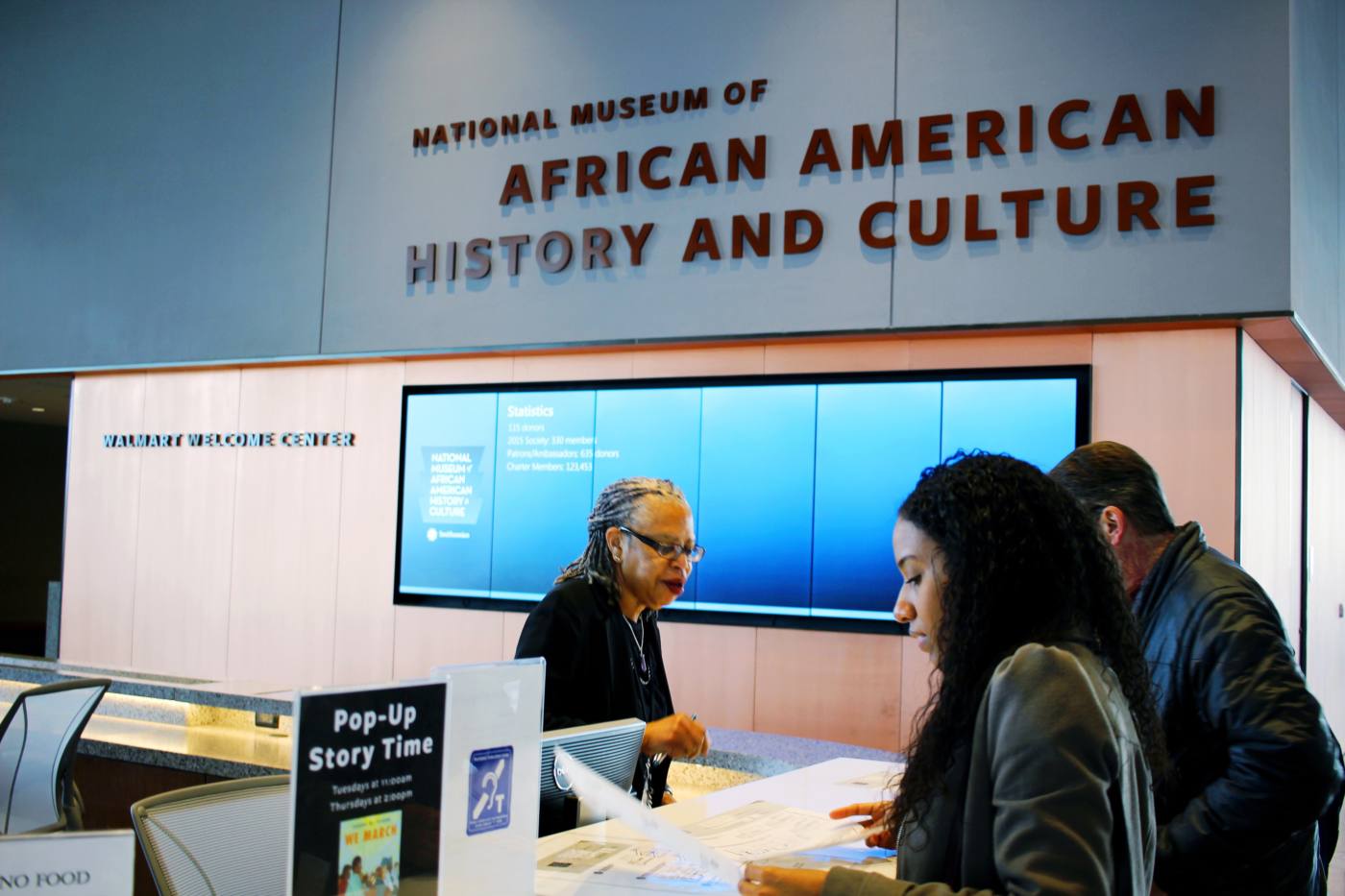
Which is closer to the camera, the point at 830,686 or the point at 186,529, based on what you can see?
the point at 830,686

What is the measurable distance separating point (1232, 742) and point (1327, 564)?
296 inches

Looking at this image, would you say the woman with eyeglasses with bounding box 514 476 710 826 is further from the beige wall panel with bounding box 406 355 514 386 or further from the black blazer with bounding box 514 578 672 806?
the beige wall panel with bounding box 406 355 514 386

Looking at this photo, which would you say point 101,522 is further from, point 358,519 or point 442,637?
point 442,637

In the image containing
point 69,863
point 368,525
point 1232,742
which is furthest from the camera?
point 368,525

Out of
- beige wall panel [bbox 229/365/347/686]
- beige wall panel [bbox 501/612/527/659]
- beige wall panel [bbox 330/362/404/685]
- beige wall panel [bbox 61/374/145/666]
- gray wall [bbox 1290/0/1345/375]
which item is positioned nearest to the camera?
gray wall [bbox 1290/0/1345/375]

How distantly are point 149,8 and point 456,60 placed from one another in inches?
104

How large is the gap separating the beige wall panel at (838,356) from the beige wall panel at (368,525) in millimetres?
2429

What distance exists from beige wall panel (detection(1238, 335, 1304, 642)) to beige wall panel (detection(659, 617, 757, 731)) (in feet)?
7.83

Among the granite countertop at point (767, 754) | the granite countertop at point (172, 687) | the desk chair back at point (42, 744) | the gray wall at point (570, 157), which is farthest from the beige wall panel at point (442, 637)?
the desk chair back at point (42, 744)

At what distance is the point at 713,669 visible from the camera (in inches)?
240

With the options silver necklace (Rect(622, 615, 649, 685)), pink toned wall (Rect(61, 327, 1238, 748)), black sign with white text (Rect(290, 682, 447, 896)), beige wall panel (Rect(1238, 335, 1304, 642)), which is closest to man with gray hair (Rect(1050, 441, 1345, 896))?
silver necklace (Rect(622, 615, 649, 685))

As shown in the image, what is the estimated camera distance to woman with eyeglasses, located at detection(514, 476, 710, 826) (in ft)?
9.12

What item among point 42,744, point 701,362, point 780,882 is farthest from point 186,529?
point 780,882

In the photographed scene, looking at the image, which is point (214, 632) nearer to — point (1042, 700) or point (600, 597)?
point (600, 597)
